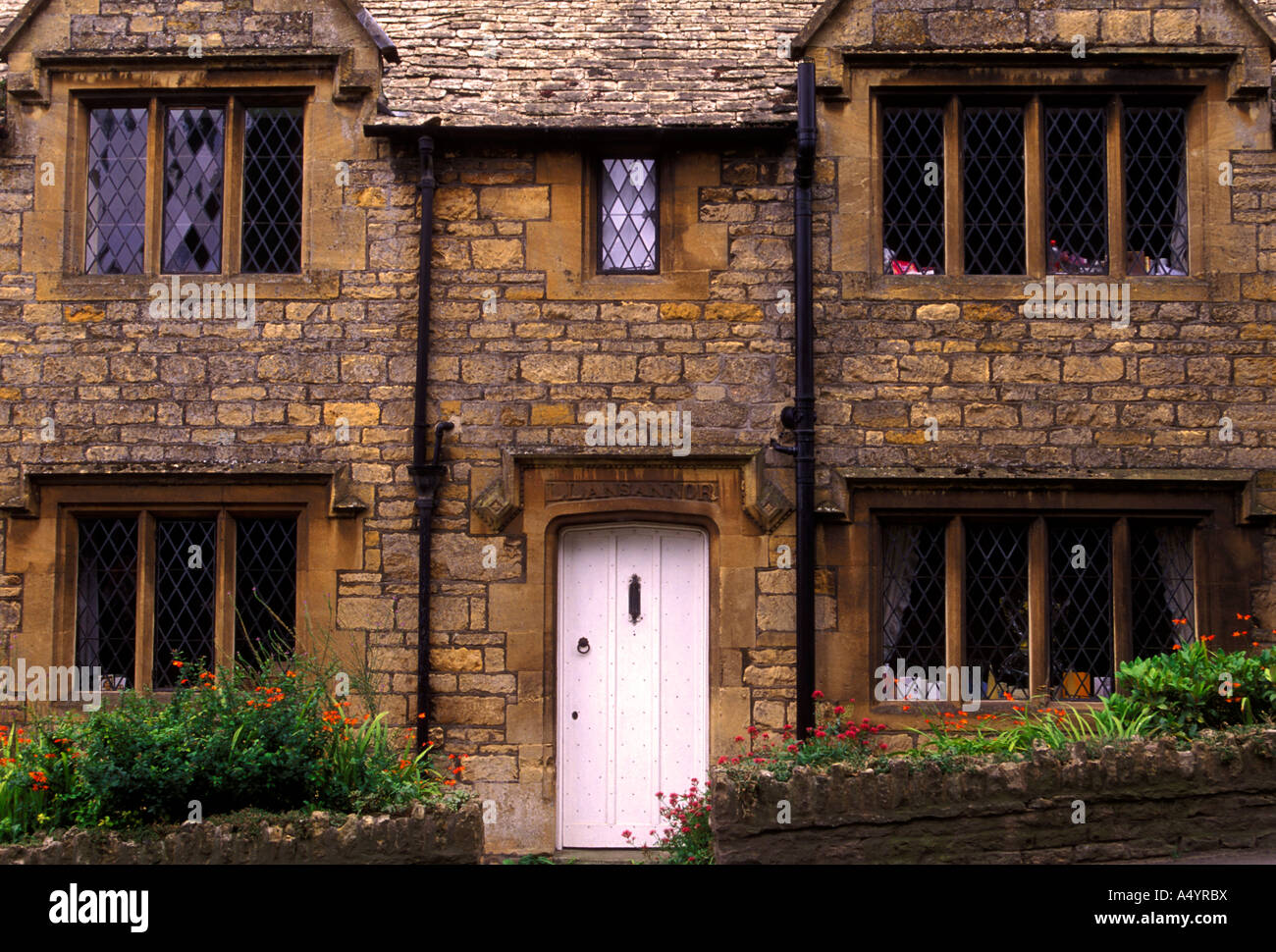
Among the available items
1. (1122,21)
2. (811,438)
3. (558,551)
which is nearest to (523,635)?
(558,551)

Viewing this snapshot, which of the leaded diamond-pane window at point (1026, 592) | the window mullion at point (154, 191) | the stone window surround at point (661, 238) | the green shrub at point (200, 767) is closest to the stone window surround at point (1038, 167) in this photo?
the stone window surround at point (661, 238)

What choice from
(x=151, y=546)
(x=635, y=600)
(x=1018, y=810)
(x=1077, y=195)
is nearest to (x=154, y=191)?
(x=151, y=546)

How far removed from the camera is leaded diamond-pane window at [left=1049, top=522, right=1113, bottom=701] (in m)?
8.91

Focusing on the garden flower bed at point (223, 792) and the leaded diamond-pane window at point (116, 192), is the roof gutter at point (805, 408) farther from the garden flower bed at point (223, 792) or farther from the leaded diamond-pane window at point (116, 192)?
the leaded diamond-pane window at point (116, 192)

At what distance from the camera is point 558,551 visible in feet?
29.9

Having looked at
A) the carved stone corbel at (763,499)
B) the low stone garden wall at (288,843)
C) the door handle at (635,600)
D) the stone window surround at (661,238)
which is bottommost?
the low stone garden wall at (288,843)

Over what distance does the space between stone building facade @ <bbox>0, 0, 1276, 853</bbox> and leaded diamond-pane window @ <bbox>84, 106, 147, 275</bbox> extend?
74 millimetres

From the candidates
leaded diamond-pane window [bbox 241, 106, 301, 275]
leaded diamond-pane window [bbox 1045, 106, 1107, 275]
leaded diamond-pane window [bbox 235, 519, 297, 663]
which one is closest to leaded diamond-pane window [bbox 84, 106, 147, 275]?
leaded diamond-pane window [bbox 241, 106, 301, 275]

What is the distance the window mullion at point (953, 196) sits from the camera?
9148mm

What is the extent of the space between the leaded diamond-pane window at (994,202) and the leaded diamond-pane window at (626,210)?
8.15ft

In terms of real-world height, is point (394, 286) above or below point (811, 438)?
above

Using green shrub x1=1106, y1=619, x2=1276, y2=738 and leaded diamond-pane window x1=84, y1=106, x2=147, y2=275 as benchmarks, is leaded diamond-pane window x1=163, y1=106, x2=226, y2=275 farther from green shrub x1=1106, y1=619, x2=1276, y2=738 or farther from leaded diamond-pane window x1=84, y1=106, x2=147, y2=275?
green shrub x1=1106, y1=619, x2=1276, y2=738
